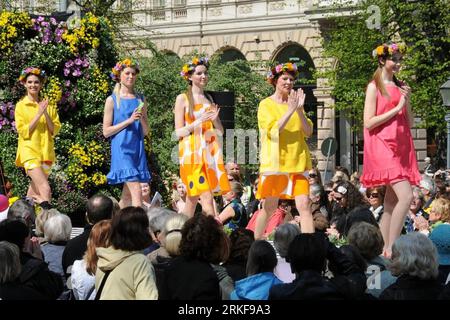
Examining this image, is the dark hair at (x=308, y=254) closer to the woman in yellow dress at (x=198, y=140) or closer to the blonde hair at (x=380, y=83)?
the blonde hair at (x=380, y=83)

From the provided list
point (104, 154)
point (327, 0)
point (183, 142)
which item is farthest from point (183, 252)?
point (327, 0)

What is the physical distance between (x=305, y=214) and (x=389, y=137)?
1281 mm

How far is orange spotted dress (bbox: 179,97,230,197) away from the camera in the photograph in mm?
12914

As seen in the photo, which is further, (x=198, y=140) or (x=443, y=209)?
(x=198, y=140)

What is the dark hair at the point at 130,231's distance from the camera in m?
7.41

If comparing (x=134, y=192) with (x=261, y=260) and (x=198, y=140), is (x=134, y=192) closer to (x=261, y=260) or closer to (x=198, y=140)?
(x=198, y=140)

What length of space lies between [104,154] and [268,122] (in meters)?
5.03

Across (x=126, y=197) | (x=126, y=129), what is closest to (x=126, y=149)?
(x=126, y=129)

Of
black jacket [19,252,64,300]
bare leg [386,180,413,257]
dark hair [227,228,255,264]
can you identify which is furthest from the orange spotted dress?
black jacket [19,252,64,300]

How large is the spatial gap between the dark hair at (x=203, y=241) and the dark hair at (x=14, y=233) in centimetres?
131

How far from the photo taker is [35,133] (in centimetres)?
1424

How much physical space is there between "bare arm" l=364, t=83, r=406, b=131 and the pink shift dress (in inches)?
2.5

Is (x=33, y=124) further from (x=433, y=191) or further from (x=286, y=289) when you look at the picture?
(x=286, y=289)

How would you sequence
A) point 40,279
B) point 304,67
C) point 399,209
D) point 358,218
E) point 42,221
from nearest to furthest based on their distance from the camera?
point 40,279 → point 42,221 → point 399,209 → point 358,218 → point 304,67
